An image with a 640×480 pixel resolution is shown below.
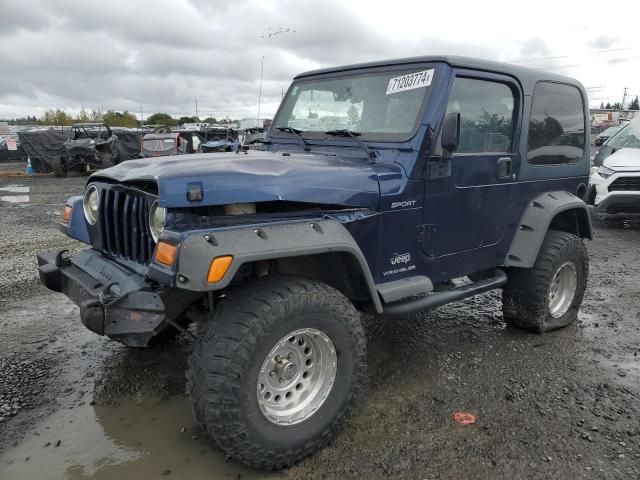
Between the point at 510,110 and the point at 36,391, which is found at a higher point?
the point at 510,110

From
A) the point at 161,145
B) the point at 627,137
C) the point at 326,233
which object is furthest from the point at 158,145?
the point at 326,233

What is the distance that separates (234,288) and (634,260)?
21.4 ft

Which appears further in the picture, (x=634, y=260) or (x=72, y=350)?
(x=634, y=260)

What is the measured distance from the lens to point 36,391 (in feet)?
11.2

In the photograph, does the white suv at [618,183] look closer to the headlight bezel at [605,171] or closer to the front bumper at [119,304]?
the headlight bezel at [605,171]

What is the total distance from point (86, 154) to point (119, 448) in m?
17.9

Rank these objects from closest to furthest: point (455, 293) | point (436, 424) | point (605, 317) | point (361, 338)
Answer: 1. point (361, 338)
2. point (436, 424)
3. point (455, 293)
4. point (605, 317)

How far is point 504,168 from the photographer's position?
3.81 metres

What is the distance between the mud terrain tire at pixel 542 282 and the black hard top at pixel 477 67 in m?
1.31

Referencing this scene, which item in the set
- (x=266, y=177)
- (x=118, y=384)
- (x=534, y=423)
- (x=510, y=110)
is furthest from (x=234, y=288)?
(x=510, y=110)

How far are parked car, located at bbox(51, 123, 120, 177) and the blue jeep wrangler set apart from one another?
637 inches

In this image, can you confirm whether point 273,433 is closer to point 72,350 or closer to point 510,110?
point 72,350

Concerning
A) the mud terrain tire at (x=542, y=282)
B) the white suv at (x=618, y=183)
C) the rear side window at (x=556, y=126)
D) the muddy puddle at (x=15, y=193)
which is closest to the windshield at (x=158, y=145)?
the muddy puddle at (x=15, y=193)

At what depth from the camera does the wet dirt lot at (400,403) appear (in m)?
2.69
